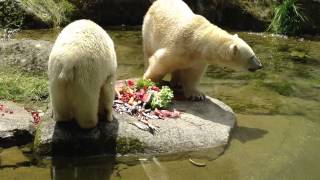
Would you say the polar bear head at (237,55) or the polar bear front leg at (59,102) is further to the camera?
the polar bear head at (237,55)

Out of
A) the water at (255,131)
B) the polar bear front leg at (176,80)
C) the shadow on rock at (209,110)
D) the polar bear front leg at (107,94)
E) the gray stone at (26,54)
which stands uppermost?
the polar bear front leg at (107,94)

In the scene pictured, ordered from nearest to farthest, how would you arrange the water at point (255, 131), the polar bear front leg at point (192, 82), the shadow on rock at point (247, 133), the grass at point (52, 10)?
the water at point (255, 131), the shadow on rock at point (247, 133), the polar bear front leg at point (192, 82), the grass at point (52, 10)

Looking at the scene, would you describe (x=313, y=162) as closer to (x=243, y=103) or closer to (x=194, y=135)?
(x=194, y=135)

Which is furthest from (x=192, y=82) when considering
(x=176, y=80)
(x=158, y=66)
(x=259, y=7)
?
(x=259, y=7)

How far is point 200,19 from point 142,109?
6.38 feet

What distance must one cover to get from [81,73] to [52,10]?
1014cm

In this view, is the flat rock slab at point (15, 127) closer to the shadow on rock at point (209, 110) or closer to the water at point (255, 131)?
the water at point (255, 131)

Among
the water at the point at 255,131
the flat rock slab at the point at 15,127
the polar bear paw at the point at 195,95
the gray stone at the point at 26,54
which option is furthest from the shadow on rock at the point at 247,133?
the gray stone at the point at 26,54

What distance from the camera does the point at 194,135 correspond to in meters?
7.89

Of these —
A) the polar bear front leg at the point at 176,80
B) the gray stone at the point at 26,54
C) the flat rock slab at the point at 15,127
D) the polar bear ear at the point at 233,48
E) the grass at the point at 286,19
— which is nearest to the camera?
the flat rock slab at the point at 15,127

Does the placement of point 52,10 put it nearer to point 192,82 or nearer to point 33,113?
point 192,82

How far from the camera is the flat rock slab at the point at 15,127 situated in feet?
23.9

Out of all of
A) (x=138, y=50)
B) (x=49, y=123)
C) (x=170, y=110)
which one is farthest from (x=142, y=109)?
(x=138, y=50)

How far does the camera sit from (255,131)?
8758 mm
